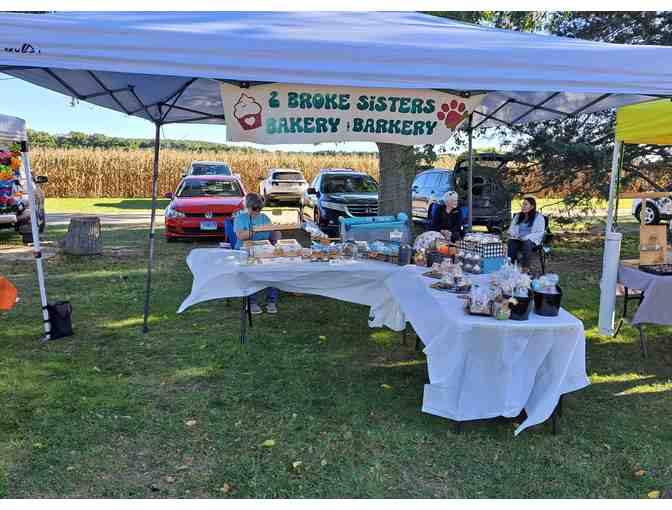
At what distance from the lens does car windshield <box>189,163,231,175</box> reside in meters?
19.9

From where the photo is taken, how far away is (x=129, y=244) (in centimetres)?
1159

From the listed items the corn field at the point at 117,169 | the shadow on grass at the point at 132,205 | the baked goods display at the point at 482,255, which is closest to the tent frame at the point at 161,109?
the baked goods display at the point at 482,255

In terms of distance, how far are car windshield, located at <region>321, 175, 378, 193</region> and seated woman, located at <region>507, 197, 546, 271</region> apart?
18.6 feet

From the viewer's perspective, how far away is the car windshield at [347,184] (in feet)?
44.6

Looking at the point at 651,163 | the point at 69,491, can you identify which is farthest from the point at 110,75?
the point at 651,163

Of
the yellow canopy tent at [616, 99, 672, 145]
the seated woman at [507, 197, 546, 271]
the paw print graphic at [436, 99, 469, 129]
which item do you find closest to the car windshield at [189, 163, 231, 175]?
the seated woman at [507, 197, 546, 271]

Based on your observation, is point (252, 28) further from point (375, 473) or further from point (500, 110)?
point (500, 110)

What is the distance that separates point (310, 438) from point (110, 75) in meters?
3.83

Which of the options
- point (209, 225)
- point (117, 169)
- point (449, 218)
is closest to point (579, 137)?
point (449, 218)

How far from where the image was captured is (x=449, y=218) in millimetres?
7145

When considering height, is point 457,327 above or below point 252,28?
below

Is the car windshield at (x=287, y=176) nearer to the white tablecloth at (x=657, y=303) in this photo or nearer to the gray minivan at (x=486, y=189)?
the gray minivan at (x=486, y=189)

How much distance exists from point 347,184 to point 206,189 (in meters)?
3.45

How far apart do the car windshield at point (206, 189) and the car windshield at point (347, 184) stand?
2236 mm
